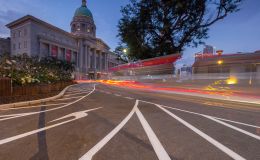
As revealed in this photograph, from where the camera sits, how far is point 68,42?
83500 mm

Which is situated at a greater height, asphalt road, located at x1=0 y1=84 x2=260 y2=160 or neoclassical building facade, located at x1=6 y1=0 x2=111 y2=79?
neoclassical building facade, located at x1=6 y1=0 x2=111 y2=79

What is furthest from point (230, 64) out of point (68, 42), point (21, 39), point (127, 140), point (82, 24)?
point (82, 24)

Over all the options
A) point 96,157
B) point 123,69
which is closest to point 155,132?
point 96,157

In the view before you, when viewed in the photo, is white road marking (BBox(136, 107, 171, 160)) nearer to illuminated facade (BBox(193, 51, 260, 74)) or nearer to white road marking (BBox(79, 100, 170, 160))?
white road marking (BBox(79, 100, 170, 160))

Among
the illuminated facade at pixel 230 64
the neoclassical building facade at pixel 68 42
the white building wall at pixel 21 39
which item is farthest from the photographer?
the neoclassical building facade at pixel 68 42

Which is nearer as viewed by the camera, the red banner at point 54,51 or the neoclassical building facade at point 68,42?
the neoclassical building facade at point 68,42

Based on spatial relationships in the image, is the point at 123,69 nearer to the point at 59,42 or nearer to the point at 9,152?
the point at 9,152

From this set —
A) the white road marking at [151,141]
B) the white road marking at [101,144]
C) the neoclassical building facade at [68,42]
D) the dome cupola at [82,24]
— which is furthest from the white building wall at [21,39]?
the white road marking at [151,141]

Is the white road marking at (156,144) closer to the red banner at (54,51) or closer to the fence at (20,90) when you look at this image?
the fence at (20,90)

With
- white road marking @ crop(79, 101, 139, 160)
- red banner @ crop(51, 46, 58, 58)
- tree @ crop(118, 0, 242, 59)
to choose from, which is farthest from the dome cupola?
white road marking @ crop(79, 101, 139, 160)

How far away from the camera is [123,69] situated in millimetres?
25328

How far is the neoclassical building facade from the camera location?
61719mm

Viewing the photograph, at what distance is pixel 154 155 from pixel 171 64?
517 inches

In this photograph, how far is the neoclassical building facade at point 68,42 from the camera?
202ft
